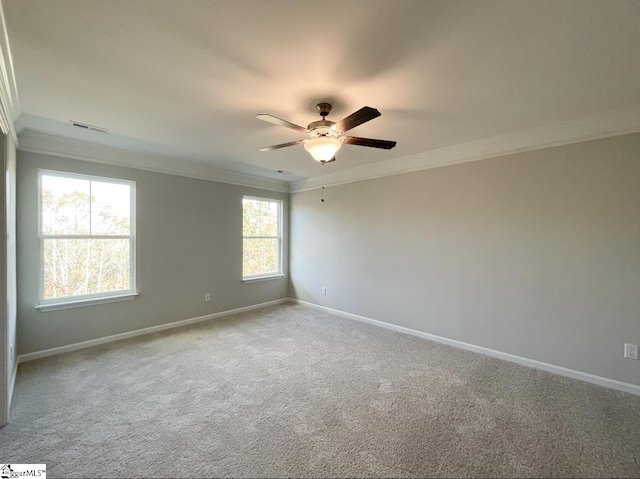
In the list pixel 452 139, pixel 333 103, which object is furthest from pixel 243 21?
pixel 452 139

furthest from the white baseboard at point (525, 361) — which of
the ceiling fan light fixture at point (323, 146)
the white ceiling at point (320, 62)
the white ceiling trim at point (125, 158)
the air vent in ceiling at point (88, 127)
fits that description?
the air vent in ceiling at point (88, 127)

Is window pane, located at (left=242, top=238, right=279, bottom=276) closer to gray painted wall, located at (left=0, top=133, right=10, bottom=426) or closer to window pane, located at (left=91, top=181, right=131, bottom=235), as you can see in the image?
window pane, located at (left=91, top=181, right=131, bottom=235)

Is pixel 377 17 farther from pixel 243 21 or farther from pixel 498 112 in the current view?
pixel 498 112

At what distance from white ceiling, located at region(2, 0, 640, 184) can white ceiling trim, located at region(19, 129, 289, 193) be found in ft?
0.90

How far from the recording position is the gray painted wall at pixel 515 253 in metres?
2.53

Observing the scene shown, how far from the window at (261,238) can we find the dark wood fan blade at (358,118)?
3.35 metres

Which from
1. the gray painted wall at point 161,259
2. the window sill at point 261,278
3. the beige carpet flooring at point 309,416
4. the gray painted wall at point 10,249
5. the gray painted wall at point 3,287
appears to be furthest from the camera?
the window sill at point 261,278

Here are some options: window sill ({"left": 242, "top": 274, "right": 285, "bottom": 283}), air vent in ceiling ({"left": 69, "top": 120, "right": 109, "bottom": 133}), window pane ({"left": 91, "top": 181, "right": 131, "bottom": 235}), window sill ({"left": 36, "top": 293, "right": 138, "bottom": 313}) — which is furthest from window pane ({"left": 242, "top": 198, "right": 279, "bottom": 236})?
air vent in ceiling ({"left": 69, "top": 120, "right": 109, "bottom": 133})

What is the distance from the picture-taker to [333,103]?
7.54 ft

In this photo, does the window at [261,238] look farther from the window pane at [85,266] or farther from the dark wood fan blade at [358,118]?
the dark wood fan blade at [358,118]

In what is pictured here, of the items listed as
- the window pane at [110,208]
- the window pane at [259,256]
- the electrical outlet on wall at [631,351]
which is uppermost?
the window pane at [110,208]

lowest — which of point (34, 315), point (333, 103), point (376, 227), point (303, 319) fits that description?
point (303, 319)

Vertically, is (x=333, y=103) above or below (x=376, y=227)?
above

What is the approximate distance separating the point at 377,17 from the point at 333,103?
91 centimetres
